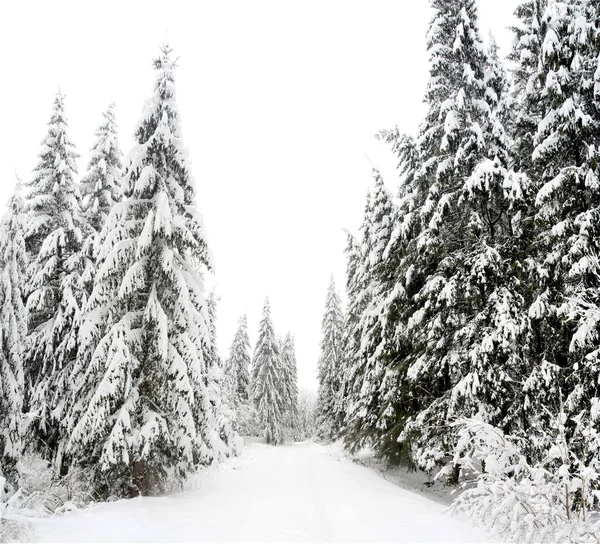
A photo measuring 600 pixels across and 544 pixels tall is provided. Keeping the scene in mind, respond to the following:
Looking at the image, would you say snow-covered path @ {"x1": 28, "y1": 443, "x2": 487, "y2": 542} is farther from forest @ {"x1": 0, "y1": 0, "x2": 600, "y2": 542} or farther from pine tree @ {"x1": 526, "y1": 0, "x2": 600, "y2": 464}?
pine tree @ {"x1": 526, "y1": 0, "x2": 600, "y2": 464}

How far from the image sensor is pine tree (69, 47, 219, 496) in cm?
1017

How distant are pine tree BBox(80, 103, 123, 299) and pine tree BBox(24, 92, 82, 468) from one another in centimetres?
63

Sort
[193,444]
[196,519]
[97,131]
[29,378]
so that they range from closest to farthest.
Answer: [196,519], [193,444], [29,378], [97,131]

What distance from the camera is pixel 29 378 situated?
14.2 meters

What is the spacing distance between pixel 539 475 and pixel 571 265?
5595 mm

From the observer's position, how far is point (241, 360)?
1756 inches

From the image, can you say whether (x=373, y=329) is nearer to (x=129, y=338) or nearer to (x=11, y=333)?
(x=129, y=338)

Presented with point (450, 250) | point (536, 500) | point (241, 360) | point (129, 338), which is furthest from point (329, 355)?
point (536, 500)

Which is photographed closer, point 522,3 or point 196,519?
point 196,519

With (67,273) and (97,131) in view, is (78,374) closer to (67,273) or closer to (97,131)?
(67,273)

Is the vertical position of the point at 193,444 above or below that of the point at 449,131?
below

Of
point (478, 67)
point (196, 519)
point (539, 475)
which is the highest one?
point (478, 67)

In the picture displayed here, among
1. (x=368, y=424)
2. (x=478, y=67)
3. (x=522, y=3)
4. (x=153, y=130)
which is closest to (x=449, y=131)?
(x=478, y=67)

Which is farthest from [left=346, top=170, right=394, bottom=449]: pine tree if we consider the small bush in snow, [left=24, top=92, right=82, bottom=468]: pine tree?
[left=24, top=92, right=82, bottom=468]: pine tree
